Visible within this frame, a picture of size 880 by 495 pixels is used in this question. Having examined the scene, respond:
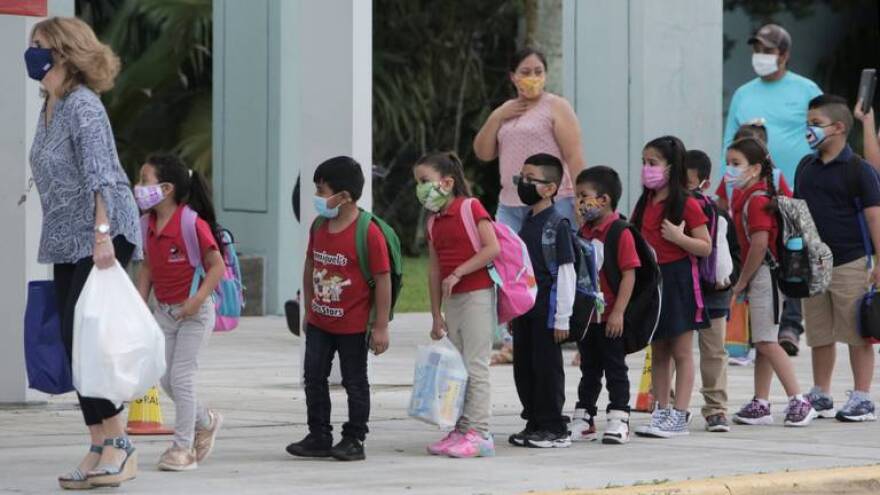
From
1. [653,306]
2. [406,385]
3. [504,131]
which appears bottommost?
[406,385]

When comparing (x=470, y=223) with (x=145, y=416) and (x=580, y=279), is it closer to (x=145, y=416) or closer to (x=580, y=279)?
(x=580, y=279)

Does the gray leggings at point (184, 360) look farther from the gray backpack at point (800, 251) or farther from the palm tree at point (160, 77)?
the palm tree at point (160, 77)

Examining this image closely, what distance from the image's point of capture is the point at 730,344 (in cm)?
1138

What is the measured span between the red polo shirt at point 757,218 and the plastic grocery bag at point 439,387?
2.20 m

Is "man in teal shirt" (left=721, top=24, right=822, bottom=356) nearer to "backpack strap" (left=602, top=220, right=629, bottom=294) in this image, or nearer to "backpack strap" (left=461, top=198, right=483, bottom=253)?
"backpack strap" (left=602, top=220, right=629, bottom=294)

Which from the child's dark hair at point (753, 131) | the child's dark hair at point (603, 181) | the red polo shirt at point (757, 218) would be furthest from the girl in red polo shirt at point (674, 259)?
the child's dark hair at point (753, 131)

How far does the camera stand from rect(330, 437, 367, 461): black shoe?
8992 mm

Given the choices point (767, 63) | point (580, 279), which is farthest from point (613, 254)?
point (767, 63)

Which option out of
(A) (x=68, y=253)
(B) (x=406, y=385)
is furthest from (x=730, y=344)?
(A) (x=68, y=253)

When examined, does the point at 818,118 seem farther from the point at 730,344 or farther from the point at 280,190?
→ the point at 280,190

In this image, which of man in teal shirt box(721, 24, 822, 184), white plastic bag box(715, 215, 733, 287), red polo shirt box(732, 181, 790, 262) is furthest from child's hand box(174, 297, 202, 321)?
man in teal shirt box(721, 24, 822, 184)

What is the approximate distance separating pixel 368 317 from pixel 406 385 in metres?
3.63

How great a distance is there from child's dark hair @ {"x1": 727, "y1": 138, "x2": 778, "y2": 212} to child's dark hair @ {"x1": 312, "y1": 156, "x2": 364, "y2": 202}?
261 cm

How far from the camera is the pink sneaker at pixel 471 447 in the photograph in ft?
30.2
